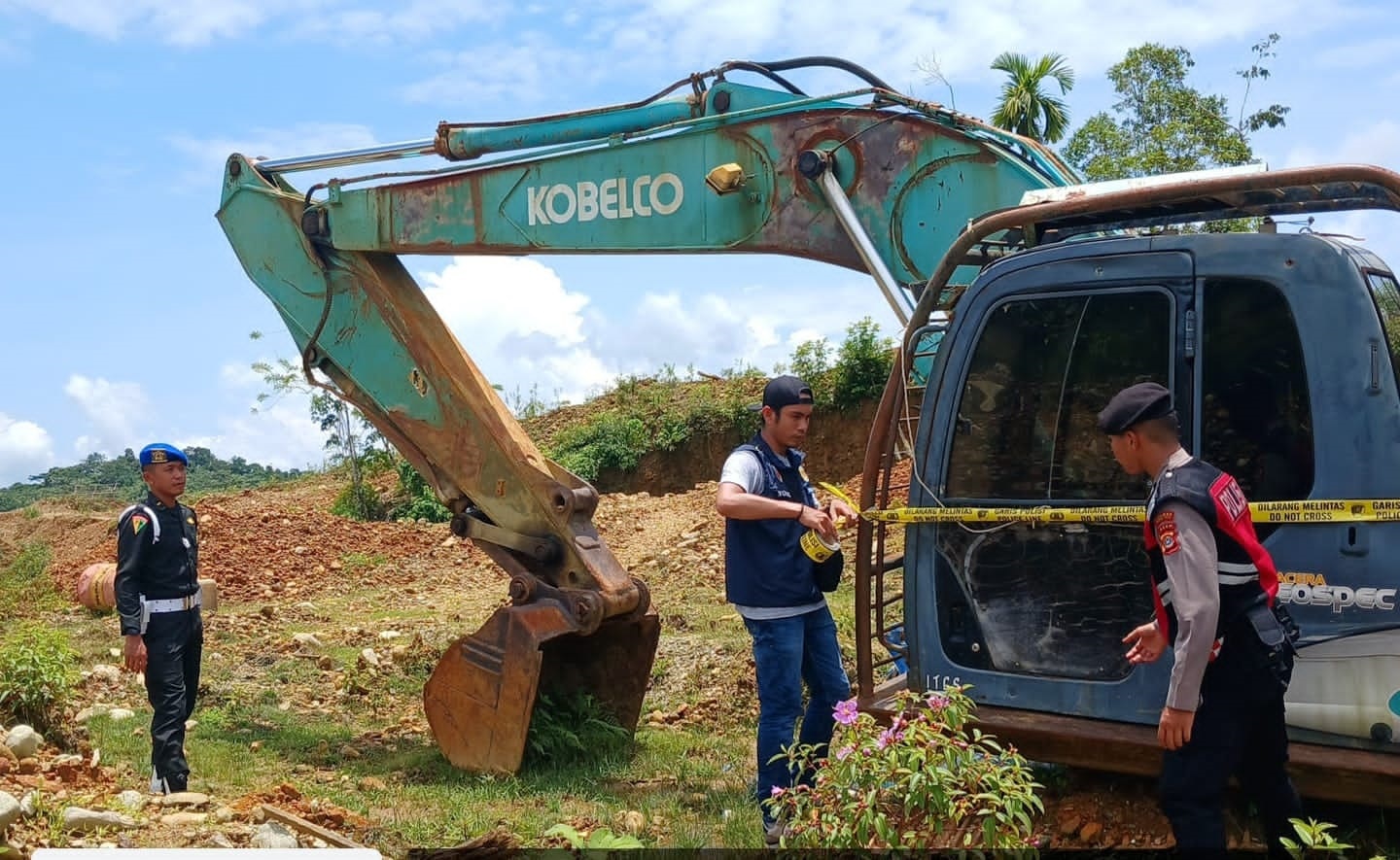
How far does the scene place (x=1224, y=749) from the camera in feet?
11.7

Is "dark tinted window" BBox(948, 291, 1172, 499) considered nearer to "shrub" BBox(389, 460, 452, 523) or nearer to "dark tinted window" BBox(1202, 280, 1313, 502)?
"dark tinted window" BBox(1202, 280, 1313, 502)

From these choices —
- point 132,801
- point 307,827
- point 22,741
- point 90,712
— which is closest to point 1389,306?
point 307,827

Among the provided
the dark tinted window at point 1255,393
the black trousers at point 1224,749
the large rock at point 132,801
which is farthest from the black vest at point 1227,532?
the large rock at point 132,801

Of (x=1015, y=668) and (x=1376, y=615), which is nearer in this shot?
(x=1376, y=615)

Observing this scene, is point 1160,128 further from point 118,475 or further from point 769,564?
point 118,475

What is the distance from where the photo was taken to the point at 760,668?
16.9 ft

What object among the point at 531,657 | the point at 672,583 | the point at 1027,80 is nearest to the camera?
the point at 531,657

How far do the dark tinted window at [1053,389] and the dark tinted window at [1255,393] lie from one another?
15 cm

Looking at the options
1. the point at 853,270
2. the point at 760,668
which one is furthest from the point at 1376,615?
the point at 853,270

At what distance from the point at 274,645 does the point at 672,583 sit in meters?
4.78

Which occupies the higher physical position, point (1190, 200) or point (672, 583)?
point (1190, 200)

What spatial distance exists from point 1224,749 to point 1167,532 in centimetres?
64

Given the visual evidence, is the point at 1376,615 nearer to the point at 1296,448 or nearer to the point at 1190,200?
the point at 1296,448

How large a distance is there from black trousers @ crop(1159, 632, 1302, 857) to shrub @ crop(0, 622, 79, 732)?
5.92 m
